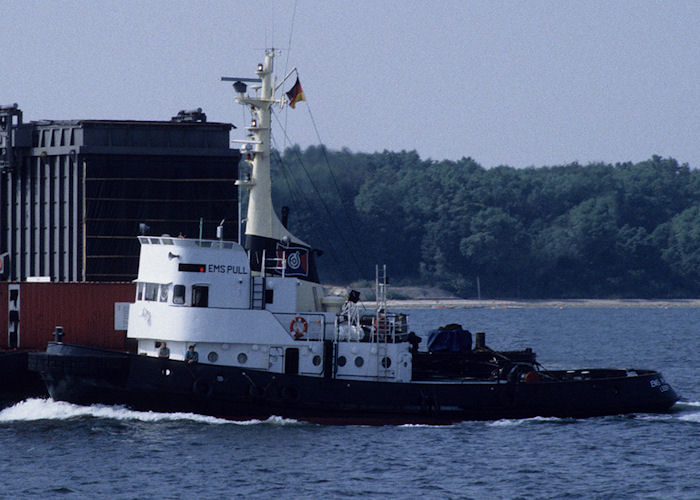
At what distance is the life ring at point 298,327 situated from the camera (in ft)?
117

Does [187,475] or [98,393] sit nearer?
[187,475]

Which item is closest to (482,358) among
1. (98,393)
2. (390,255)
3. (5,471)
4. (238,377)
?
(238,377)

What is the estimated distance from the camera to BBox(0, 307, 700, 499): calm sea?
94.6 feet

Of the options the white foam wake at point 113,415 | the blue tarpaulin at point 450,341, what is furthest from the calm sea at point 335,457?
the blue tarpaulin at point 450,341

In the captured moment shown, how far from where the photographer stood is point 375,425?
35.8 meters

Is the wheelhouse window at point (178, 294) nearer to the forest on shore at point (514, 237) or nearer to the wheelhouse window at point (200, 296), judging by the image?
the wheelhouse window at point (200, 296)

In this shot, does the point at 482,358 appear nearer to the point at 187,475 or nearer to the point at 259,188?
the point at 259,188

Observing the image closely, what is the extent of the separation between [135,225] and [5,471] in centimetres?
1545

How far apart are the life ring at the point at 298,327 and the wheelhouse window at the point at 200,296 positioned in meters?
2.61

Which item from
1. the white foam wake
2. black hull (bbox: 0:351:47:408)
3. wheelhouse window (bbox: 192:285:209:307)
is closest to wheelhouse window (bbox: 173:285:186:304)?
wheelhouse window (bbox: 192:285:209:307)

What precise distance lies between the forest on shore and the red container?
293 feet

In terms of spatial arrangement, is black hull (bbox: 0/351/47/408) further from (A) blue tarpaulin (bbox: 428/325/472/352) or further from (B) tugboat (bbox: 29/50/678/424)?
(A) blue tarpaulin (bbox: 428/325/472/352)

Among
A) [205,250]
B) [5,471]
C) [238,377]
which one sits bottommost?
[5,471]

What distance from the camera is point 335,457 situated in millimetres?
31766
